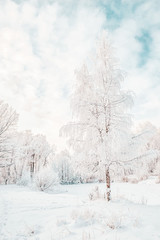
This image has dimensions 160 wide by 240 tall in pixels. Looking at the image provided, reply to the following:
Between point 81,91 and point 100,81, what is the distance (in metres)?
1.05

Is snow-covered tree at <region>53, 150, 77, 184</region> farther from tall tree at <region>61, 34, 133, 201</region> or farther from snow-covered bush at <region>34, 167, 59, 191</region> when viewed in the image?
tall tree at <region>61, 34, 133, 201</region>

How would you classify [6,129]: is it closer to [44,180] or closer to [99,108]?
[99,108]

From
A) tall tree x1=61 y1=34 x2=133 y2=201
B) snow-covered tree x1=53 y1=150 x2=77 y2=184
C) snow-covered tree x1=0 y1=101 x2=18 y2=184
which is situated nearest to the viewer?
tall tree x1=61 y1=34 x2=133 y2=201

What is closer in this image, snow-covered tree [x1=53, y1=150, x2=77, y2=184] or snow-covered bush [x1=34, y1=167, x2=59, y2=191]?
snow-covered bush [x1=34, y1=167, x2=59, y2=191]

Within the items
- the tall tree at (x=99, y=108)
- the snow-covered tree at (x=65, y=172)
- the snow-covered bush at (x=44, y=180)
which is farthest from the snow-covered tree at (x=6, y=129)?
the snow-covered tree at (x=65, y=172)

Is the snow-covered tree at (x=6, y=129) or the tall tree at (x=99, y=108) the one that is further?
the snow-covered tree at (x=6, y=129)

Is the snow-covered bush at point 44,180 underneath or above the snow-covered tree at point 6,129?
underneath

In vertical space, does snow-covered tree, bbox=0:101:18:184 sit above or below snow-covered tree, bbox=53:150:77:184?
above

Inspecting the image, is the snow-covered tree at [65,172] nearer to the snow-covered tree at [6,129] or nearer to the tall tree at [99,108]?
the snow-covered tree at [6,129]

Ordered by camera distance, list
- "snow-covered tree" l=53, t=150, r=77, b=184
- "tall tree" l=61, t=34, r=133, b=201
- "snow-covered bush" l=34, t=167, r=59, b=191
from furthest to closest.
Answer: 1. "snow-covered tree" l=53, t=150, r=77, b=184
2. "snow-covered bush" l=34, t=167, r=59, b=191
3. "tall tree" l=61, t=34, r=133, b=201

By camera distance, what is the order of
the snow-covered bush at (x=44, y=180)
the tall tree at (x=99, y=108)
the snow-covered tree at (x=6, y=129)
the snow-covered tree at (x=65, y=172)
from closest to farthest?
the tall tree at (x=99, y=108), the snow-covered tree at (x=6, y=129), the snow-covered bush at (x=44, y=180), the snow-covered tree at (x=65, y=172)

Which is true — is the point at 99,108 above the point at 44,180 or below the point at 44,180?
above

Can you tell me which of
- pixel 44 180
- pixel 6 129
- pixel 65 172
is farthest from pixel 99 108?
pixel 65 172

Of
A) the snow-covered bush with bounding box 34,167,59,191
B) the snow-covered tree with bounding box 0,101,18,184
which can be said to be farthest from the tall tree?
the snow-covered bush with bounding box 34,167,59,191
